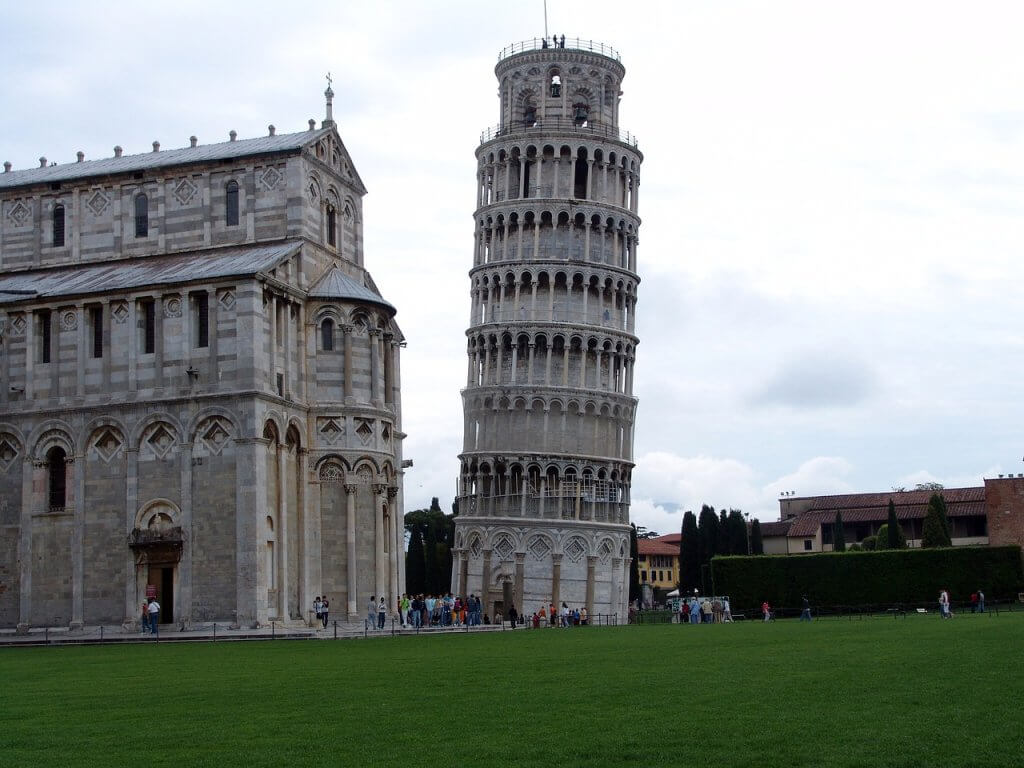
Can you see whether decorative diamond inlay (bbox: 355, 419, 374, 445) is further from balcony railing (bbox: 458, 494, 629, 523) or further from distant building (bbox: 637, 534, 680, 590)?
distant building (bbox: 637, 534, 680, 590)

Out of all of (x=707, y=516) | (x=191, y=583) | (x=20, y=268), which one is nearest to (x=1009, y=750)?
(x=191, y=583)

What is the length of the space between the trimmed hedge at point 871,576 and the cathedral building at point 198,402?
25.1 m

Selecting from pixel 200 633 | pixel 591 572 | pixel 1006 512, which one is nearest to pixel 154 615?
pixel 200 633

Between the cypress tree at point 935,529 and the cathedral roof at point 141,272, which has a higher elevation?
the cathedral roof at point 141,272

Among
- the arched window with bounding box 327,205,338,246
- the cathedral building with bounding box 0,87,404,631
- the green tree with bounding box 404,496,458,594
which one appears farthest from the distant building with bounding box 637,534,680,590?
the cathedral building with bounding box 0,87,404,631

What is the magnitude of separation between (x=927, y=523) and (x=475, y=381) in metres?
29.0

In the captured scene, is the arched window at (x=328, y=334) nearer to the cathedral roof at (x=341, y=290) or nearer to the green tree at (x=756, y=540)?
the cathedral roof at (x=341, y=290)

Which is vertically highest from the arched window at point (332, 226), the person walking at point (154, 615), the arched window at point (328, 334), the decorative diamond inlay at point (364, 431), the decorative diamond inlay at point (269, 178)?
the decorative diamond inlay at point (269, 178)

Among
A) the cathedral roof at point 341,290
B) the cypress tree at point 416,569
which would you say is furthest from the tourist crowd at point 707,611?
the cypress tree at point 416,569

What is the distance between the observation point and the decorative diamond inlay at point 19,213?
60609mm

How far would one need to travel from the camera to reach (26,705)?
68.2ft

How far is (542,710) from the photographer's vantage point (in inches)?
725

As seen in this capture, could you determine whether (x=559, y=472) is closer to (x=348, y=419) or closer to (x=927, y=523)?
(x=927, y=523)

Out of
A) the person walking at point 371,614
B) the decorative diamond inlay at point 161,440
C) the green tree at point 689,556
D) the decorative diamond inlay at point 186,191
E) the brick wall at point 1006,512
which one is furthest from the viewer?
the green tree at point 689,556
